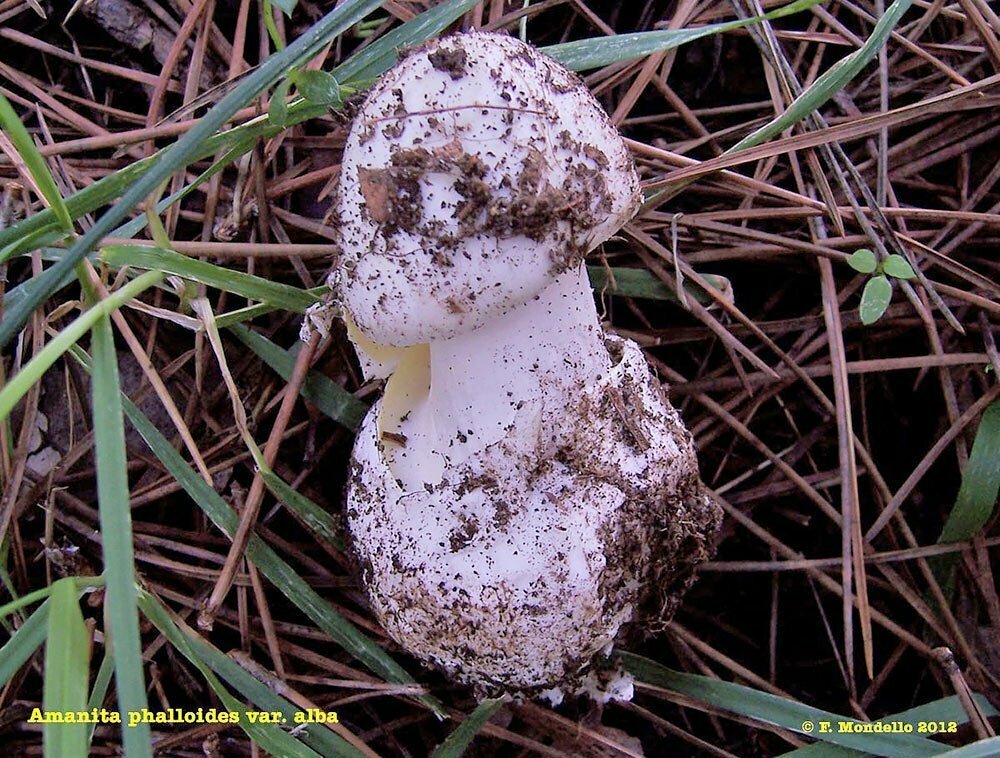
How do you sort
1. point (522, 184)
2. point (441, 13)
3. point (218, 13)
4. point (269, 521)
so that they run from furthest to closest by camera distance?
point (218, 13), point (269, 521), point (441, 13), point (522, 184)

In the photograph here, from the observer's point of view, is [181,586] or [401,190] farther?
[181,586]

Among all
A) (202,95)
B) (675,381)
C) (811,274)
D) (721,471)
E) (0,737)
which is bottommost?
(0,737)

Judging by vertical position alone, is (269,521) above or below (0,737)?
above

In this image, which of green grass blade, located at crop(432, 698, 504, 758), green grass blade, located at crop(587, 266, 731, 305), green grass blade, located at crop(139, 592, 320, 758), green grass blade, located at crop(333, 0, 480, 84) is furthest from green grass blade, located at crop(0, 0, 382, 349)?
green grass blade, located at crop(432, 698, 504, 758)

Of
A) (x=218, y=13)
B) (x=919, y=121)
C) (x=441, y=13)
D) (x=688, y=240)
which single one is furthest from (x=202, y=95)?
(x=919, y=121)

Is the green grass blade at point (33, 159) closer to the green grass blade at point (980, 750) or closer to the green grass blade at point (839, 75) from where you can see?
the green grass blade at point (839, 75)

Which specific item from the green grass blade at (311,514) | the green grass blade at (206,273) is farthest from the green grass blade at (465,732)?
the green grass blade at (206,273)

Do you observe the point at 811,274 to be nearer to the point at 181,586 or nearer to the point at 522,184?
the point at 522,184

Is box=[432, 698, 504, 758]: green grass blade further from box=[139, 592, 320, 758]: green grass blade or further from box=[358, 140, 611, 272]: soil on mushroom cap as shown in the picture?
box=[358, 140, 611, 272]: soil on mushroom cap
